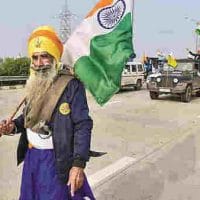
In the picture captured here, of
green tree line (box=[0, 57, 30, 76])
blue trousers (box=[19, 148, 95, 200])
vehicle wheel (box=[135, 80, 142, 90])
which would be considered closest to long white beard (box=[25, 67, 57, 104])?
blue trousers (box=[19, 148, 95, 200])

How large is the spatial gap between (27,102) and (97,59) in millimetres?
1099

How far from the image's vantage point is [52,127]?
3561mm

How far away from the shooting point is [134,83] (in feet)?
90.9

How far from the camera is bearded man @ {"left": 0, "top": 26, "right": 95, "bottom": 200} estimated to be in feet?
11.4

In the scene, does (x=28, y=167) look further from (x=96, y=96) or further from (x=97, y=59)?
(x=97, y=59)

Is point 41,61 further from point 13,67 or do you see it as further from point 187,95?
point 13,67

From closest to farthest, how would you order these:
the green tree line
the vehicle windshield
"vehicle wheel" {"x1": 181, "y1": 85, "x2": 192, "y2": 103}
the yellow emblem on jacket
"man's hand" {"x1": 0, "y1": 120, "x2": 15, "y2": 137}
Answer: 1. the yellow emblem on jacket
2. "man's hand" {"x1": 0, "y1": 120, "x2": 15, "y2": 137}
3. "vehicle wheel" {"x1": 181, "y1": 85, "x2": 192, "y2": 103}
4. the vehicle windshield
5. the green tree line

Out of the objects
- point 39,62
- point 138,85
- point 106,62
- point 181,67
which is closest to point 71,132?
point 39,62

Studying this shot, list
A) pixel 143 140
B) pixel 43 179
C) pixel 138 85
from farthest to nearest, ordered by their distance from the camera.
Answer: pixel 138 85
pixel 143 140
pixel 43 179

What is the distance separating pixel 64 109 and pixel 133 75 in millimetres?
24034

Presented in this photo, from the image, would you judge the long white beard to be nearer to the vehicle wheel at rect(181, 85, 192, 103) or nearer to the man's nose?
the man's nose

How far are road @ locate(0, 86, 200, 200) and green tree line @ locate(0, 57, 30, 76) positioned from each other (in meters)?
11.3

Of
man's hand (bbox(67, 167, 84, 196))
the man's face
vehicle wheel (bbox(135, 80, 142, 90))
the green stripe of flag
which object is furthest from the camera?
vehicle wheel (bbox(135, 80, 142, 90))

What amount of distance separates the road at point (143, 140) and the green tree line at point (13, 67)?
1127 cm
